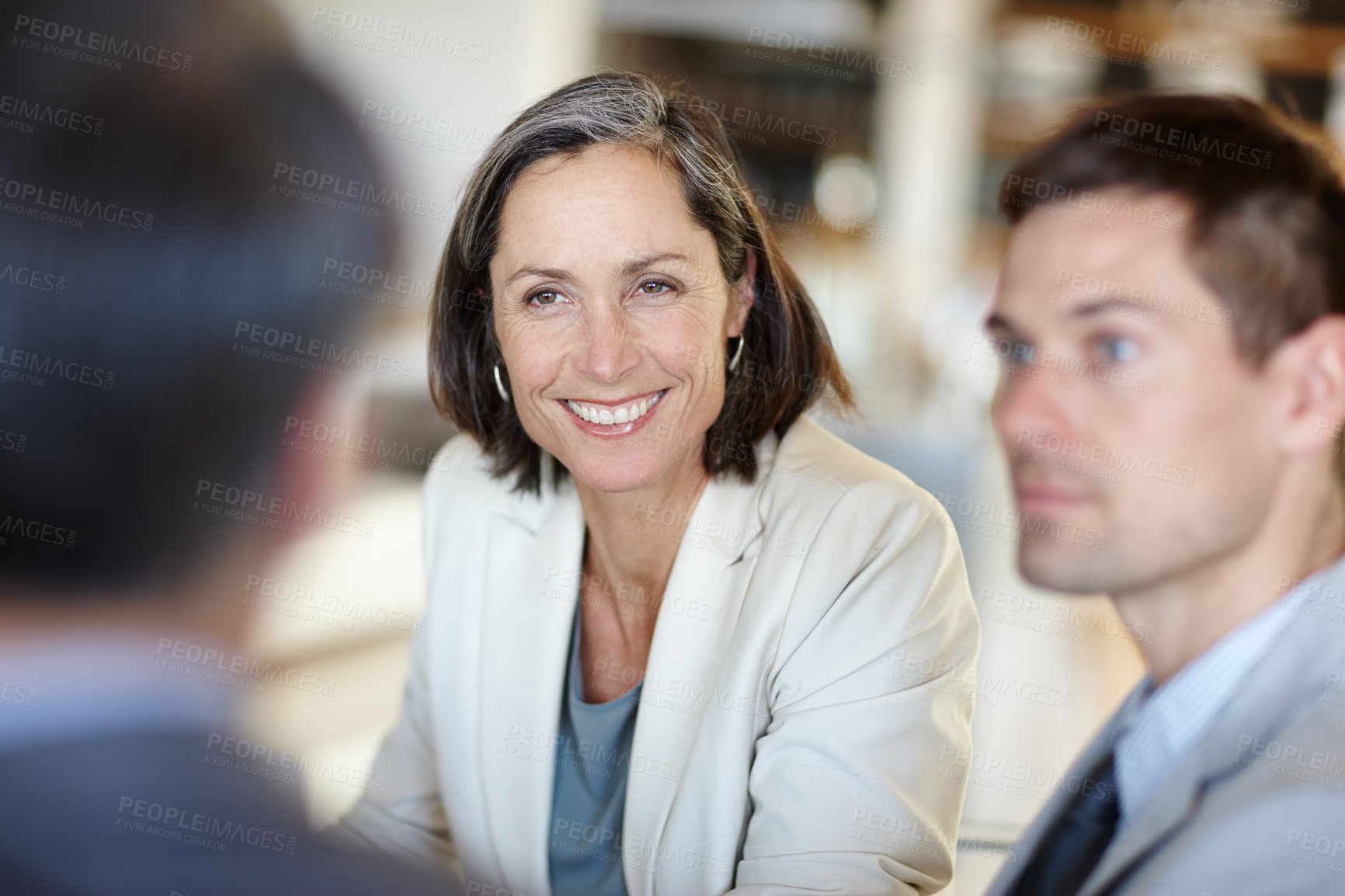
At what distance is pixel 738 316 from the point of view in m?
0.80

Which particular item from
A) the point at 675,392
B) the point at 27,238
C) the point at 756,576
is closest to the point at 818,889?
the point at 756,576

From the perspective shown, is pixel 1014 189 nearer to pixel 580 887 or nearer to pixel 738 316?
pixel 738 316

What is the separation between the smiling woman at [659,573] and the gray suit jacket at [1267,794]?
21 centimetres

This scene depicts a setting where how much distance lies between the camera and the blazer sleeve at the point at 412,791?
93cm

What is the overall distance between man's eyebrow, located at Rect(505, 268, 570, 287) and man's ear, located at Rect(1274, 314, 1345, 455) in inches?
17.3

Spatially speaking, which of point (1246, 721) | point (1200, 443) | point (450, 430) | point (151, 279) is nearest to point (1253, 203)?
point (1200, 443)

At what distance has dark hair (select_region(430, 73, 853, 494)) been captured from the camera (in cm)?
71

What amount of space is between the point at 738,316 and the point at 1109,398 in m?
0.37

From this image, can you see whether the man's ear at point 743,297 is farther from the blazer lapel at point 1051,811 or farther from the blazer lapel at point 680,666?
the blazer lapel at point 1051,811

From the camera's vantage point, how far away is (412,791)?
94cm

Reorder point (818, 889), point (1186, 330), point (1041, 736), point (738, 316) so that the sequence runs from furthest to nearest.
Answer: point (1041, 736) → point (738, 316) → point (818, 889) → point (1186, 330)

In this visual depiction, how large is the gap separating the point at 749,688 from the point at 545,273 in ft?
1.10

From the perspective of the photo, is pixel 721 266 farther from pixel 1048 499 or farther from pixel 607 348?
pixel 1048 499

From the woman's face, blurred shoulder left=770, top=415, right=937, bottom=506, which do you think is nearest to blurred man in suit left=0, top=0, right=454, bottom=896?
the woman's face
